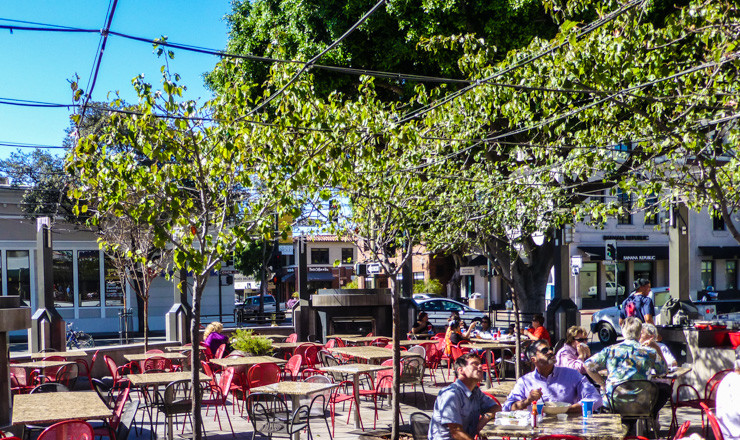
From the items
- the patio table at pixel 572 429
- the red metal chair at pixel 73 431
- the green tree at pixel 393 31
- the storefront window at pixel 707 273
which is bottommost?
the storefront window at pixel 707 273

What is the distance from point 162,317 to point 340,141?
25014mm

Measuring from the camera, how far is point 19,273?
1119 inches

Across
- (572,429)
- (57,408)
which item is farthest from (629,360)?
(57,408)

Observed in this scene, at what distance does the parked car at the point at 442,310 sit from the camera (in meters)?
29.4

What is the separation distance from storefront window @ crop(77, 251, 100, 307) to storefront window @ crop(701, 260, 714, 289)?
33.1 m

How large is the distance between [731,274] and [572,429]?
42960 millimetres

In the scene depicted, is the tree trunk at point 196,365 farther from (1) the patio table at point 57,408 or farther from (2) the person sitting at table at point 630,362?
(2) the person sitting at table at point 630,362

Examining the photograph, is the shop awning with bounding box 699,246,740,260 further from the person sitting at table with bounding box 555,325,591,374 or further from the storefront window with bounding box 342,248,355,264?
the person sitting at table with bounding box 555,325,591,374

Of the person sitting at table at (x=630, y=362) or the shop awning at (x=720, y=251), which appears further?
the shop awning at (x=720, y=251)

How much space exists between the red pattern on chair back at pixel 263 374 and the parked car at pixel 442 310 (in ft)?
61.1

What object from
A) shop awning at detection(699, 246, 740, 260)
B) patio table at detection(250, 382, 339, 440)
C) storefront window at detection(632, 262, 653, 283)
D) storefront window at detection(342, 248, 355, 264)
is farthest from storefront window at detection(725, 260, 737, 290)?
patio table at detection(250, 382, 339, 440)

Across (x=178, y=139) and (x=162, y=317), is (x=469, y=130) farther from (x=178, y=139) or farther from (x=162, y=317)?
(x=162, y=317)

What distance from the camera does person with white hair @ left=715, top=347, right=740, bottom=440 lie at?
613cm

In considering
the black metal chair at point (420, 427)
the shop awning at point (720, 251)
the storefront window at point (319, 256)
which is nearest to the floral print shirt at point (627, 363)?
the black metal chair at point (420, 427)
